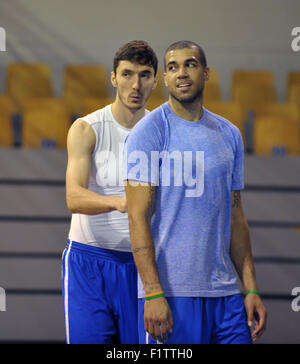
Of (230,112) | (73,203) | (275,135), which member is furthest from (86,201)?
(275,135)

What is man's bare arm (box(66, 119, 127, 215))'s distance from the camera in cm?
175

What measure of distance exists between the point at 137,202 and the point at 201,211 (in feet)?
0.58

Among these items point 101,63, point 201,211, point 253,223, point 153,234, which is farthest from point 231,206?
point 101,63

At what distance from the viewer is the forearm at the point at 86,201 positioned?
1742 mm

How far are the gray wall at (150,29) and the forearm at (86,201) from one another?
2.88 metres

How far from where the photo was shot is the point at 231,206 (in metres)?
1.66

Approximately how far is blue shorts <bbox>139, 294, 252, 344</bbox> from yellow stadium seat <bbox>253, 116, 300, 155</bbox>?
2.34m

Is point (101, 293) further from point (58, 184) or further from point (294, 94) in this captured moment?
point (294, 94)

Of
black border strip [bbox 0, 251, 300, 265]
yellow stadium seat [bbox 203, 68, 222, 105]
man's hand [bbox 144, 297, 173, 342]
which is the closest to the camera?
man's hand [bbox 144, 297, 173, 342]

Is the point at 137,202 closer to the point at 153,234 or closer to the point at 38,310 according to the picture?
the point at 153,234

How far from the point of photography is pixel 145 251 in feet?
4.89

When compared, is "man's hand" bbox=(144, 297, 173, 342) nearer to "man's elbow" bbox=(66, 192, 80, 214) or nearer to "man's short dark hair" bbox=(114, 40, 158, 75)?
"man's elbow" bbox=(66, 192, 80, 214)

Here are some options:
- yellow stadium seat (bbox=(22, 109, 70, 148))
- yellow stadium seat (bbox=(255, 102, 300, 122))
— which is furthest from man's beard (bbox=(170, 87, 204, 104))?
yellow stadium seat (bbox=(255, 102, 300, 122))

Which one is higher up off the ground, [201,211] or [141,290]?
[201,211]
